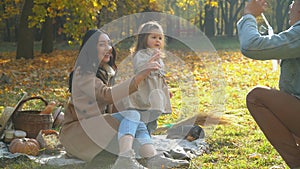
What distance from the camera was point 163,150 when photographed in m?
4.91

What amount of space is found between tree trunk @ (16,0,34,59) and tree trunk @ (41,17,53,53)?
97.8 inches

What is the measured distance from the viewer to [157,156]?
4.51 meters

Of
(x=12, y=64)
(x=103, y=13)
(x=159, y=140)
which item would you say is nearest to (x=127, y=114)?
(x=159, y=140)

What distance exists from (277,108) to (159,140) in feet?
6.56

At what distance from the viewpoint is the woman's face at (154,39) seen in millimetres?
5383

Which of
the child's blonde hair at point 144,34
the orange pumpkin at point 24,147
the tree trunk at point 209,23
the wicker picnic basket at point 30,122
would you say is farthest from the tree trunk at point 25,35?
the tree trunk at point 209,23

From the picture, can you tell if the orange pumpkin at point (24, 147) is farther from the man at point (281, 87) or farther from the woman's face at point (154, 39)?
the man at point (281, 87)

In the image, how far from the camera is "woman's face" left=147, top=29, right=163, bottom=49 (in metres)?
5.38

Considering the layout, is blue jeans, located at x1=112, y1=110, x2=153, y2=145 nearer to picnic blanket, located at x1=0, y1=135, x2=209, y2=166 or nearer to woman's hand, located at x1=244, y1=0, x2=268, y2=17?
picnic blanket, located at x1=0, y1=135, x2=209, y2=166

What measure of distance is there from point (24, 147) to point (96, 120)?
763 mm

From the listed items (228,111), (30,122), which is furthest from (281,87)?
(228,111)

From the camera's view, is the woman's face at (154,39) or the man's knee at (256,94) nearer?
the man's knee at (256,94)

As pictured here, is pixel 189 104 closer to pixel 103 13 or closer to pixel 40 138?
pixel 40 138

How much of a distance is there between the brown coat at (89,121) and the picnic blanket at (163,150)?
0.14m
